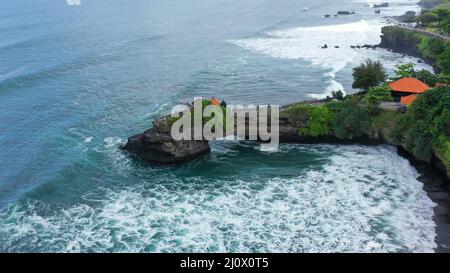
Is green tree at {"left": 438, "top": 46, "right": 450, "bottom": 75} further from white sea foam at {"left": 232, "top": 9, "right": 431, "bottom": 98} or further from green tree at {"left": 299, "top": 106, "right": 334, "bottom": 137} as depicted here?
green tree at {"left": 299, "top": 106, "right": 334, "bottom": 137}

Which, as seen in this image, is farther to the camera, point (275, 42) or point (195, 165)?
point (275, 42)

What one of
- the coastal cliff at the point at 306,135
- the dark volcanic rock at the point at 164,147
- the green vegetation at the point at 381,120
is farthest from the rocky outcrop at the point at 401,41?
the dark volcanic rock at the point at 164,147

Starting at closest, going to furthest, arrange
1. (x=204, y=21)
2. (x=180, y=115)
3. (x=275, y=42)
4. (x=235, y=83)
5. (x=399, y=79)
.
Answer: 1. (x=180, y=115)
2. (x=399, y=79)
3. (x=235, y=83)
4. (x=275, y=42)
5. (x=204, y=21)

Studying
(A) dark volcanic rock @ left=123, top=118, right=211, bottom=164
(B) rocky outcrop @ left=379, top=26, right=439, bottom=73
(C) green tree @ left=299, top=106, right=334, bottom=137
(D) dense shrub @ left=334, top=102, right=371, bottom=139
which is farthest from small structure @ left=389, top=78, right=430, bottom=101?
(B) rocky outcrop @ left=379, top=26, right=439, bottom=73

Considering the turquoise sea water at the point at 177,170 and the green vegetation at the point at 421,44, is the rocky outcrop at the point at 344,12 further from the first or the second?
the turquoise sea water at the point at 177,170

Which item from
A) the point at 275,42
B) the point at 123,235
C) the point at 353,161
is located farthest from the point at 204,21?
the point at 123,235

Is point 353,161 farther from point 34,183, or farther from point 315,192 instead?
point 34,183

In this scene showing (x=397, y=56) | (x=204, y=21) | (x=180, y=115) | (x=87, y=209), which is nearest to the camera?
(x=87, y=209)
